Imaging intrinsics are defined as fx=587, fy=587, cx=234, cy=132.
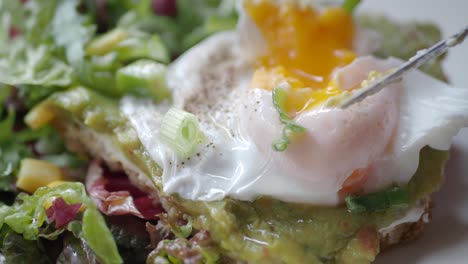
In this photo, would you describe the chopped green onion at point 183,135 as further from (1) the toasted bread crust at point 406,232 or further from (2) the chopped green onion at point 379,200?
(1) the toasted bread crust at point 406,232

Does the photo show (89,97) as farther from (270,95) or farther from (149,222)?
(270,95)

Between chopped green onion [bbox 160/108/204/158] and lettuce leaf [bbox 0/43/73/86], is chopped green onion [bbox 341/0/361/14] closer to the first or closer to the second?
chopped green onion [bbox 160/108/204/158]

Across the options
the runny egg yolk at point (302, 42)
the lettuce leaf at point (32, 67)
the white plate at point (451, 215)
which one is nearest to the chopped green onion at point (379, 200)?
the white plate at point (451, 215)

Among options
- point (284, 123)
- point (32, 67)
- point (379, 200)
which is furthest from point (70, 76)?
point (379, 200)

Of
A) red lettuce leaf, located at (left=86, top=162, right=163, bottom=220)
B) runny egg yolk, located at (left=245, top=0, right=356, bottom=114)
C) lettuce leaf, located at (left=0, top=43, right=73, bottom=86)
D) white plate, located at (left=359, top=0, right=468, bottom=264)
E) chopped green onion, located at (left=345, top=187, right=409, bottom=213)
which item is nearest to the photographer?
chopped green onion, located at (left=345, top=187, right=409, bottom=213)

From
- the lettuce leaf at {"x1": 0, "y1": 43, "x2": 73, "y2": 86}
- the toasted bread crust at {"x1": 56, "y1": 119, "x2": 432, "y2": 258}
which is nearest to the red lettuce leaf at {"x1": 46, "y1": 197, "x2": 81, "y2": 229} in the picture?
the toasted bread crust at {"x1": 56, "y1": 119, "x2": 432, "y2": 258}

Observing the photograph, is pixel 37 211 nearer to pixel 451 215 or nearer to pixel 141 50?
pixel 141 50
